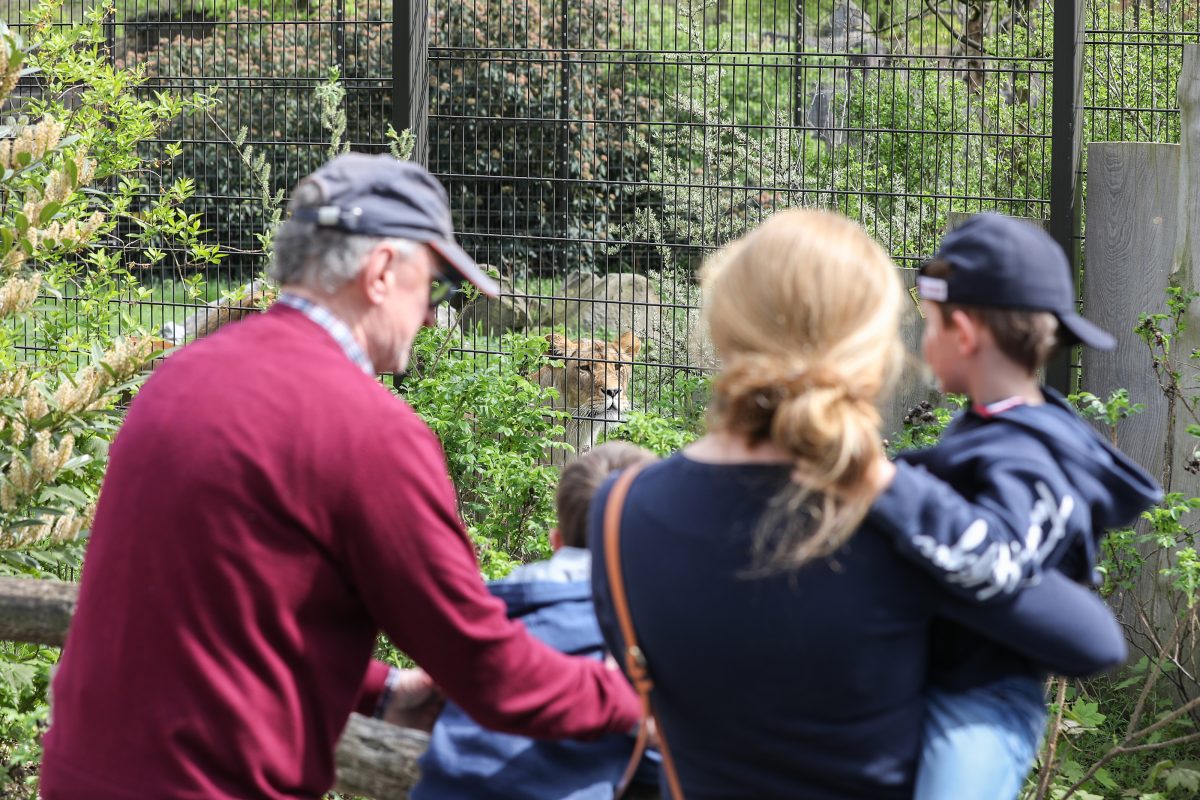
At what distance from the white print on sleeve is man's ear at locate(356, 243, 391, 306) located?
0.83 metres

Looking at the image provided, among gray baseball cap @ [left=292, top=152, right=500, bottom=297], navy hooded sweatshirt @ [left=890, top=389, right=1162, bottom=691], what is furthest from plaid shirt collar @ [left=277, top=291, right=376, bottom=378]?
navy hooded sweatshirt @ [left=890, top=389, right=1162, bottom=691]

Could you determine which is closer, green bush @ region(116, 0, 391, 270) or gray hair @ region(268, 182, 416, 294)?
gray hair @ region(268, 182, 416, 294)

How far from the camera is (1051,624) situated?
1543 millimetres

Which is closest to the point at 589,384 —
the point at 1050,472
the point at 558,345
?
the point at 558,345

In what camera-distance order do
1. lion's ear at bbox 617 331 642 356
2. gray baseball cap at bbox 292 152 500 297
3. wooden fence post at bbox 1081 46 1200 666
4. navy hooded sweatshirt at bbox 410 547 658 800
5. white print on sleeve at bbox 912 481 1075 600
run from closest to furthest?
white print on sleeve at bbox 912 481 1075 600
gray baseball cap at bbox 292 152 500 297
navy hooded sweatshirt at bbox 410 547 658 800
wooden fence post at bbox 1081 46 1200 666
lion's ear at bbox 617 331 642 356

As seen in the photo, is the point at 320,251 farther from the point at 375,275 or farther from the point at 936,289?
the point at 936,289

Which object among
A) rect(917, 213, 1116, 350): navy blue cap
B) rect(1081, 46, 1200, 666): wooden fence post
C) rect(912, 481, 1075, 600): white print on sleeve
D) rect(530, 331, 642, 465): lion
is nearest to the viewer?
rect(912, 481, 1075, 600): white print on sleeve

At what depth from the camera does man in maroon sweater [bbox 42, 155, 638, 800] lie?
1.72 metres

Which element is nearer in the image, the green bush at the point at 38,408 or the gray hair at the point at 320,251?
the gray hair at the point at 320,251

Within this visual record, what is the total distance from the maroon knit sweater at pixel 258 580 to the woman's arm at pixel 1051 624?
629mm

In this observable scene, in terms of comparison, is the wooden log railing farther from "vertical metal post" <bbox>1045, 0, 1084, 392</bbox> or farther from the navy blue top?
"vertical metal post" <bbox>1045, 0, 1084, 392</bbox>

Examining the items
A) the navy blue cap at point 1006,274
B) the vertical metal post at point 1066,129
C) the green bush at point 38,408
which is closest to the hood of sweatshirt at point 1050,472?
the navy blue cap at point 1006,274

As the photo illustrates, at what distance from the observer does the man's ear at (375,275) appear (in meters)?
1.86

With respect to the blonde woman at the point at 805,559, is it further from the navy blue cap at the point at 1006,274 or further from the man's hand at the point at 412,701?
the man's hand at the point at 412,701
